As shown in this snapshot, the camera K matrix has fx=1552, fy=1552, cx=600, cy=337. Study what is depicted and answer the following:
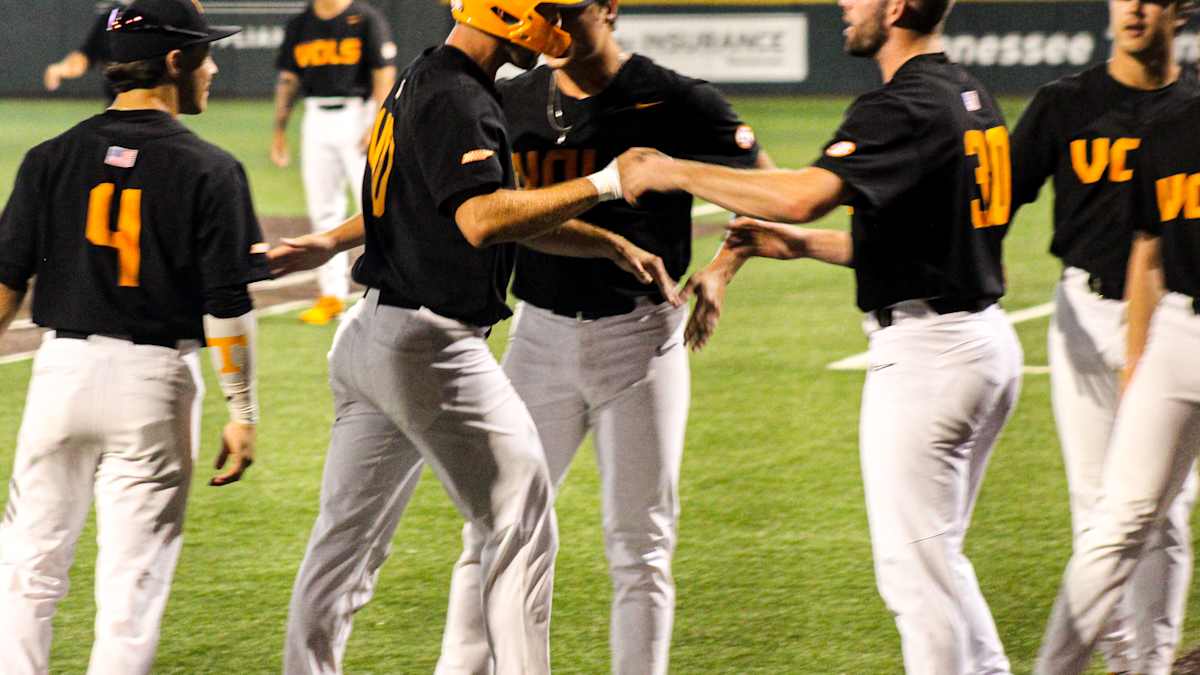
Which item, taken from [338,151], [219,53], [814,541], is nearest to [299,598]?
[814,541]

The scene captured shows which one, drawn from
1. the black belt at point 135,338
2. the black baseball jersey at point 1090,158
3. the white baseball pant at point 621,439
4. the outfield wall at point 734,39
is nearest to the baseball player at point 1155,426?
the black baseball jersey at point 1090,158

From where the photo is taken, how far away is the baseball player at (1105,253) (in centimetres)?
465

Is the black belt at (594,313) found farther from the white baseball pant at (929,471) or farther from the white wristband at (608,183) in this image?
the white baseball pant at (929,471)

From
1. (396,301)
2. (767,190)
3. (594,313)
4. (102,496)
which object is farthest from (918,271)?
(102,496)

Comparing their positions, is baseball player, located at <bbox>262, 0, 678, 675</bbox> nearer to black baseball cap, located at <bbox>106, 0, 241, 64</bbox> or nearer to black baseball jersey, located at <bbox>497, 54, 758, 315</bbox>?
black baseball jersey, located at <bbox>497, 54, 758, 315</bbox>

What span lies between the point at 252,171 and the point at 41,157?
1557cm

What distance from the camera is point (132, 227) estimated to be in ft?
12.8

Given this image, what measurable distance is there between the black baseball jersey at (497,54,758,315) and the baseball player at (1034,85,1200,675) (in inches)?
48.5

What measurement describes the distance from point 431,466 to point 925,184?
1.46 m

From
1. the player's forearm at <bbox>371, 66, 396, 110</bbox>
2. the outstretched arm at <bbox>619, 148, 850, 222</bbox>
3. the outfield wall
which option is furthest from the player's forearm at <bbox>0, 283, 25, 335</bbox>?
the outfield wall

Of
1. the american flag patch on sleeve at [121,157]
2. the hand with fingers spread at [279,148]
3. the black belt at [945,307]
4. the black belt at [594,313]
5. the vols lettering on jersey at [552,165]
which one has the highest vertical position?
the american flag patch on sleeve at [121,157]

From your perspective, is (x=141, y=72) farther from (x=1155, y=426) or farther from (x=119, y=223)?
(x=1155, y=426)

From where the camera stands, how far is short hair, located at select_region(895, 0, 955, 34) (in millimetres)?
4039

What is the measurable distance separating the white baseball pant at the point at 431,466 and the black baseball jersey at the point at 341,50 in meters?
7.61
